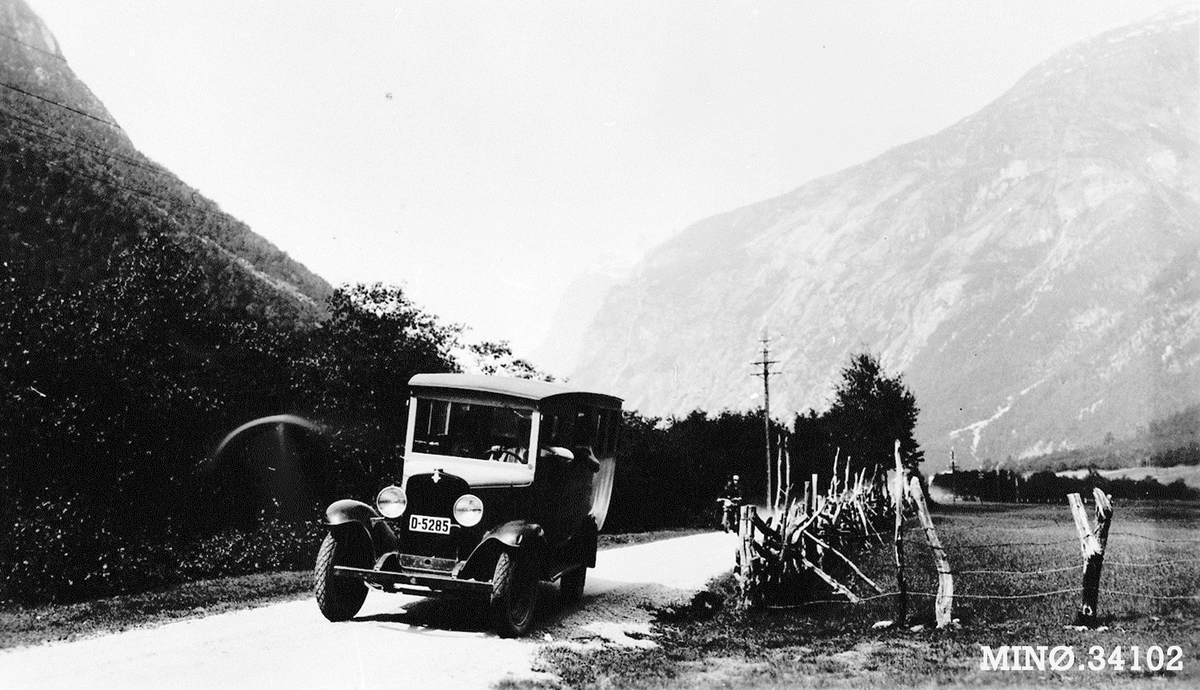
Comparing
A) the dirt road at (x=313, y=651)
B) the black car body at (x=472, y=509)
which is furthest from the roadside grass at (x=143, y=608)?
the black car body at (x=472, y=509)

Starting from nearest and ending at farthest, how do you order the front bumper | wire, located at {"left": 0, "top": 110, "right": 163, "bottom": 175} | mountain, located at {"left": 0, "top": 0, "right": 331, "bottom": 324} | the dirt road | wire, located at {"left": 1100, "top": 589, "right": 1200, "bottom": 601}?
1. the dirt road
2. the front bumper
3. wire, located at {"left": 1100, "top": 589, "right": 1200, "bottom": 601}
4. mountain, located at {"left": 0, "top": 0, "right": 331, "bottom": 324}
5. wire, located at {"left": 0, "top": 110, "right": 163, "bottom": 175}

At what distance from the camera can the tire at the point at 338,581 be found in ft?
25.3

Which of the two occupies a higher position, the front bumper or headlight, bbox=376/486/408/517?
headlight, bbox=376/486/408/517

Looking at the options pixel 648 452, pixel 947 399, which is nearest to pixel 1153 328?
pixel 947 399

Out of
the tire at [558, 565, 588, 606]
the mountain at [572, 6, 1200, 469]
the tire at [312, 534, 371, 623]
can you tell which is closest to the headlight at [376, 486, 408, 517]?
the tire at [312, 534, 371, 623]

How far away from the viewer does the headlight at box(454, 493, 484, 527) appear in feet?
25.7

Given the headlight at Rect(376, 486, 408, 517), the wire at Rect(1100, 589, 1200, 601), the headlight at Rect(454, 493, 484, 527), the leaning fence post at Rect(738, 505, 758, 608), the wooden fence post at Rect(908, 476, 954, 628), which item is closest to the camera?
the headlight at Rect(454, 493, 484, 527)

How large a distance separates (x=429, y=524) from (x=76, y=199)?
786 inches

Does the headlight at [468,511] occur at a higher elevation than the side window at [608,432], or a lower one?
lower

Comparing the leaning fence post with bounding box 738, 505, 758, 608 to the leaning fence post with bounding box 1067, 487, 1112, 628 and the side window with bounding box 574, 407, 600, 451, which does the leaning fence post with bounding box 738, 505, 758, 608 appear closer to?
the side window with bounding box 574, 407, 600, 451

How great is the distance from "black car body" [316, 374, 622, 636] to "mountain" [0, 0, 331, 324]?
935 centimetres

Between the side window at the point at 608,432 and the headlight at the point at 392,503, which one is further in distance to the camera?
the side window at the point at 608,432

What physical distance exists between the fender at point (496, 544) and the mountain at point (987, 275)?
271 ft

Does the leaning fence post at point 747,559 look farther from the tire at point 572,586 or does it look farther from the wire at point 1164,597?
the wire at point 1164,597
